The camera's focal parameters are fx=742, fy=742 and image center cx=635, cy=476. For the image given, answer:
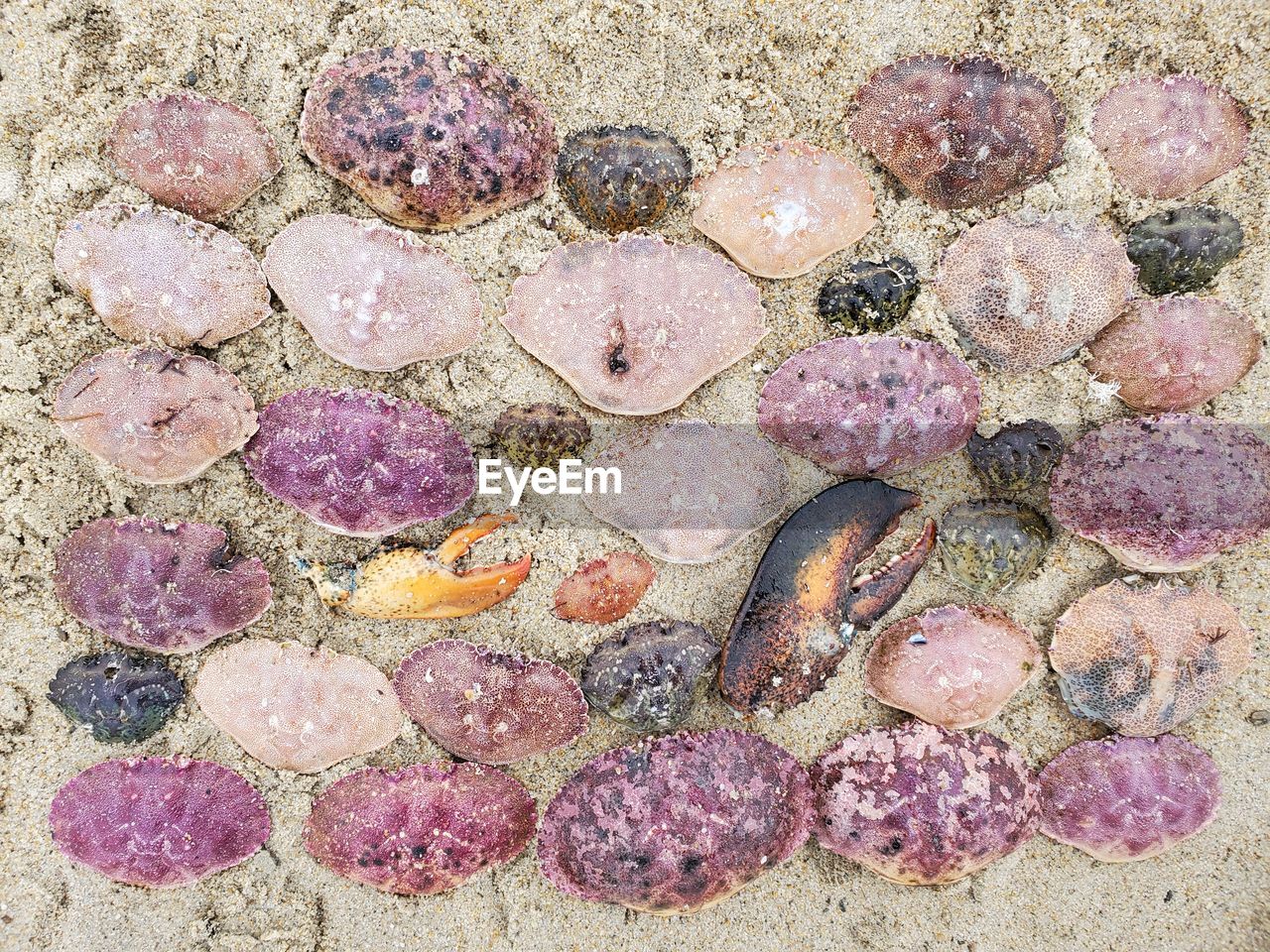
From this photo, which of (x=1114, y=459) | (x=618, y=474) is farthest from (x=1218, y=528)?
(x=618, y=474)

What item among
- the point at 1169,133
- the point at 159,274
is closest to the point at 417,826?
the point at 159,274

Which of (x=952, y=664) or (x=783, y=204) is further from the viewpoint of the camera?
(x=952, y=664)

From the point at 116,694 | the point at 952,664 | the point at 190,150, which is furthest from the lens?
the point at 952,664

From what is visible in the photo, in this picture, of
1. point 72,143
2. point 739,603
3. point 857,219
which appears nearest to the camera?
point 72,143

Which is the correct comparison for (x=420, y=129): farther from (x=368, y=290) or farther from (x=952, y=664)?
(x=952, y=664)

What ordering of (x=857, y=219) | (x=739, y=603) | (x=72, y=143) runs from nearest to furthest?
(x=72, y=143)
(x=857, y=219)
(x=739, y=603)

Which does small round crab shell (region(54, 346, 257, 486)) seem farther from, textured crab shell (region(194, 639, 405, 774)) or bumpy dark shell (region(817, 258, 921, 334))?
bumpy dark shell (region(817, 258, 921, 334))

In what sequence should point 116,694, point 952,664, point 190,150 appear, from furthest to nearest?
1. point 952,664
2. point 116,694
3. point 190,150

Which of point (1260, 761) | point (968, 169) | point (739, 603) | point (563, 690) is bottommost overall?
point (1260, 761)

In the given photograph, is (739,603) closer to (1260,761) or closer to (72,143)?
(1260,761)
